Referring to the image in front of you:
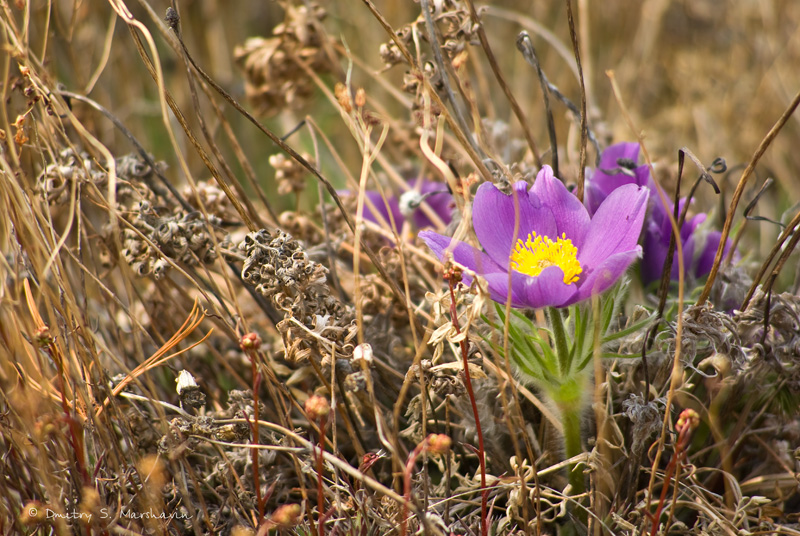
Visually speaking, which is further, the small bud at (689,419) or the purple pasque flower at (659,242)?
the purple pasque flower at (659,242)

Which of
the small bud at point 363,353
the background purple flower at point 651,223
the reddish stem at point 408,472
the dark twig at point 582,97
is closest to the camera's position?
the reddish stem at point 408,472

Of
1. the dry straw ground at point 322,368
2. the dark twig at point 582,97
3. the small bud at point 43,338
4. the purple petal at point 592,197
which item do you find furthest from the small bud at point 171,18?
the purple petal at point 592,197

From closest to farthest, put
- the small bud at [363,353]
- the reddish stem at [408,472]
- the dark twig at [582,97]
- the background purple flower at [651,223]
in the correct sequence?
1. the reddish stem at [408,472]
2. the small bud at [363,353]
3. the dark twig at [582,97]
4. the background purple flower at [651,223]

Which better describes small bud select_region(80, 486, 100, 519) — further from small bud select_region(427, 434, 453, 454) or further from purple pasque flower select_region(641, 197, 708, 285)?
purple pasque flower select_region(641, 197, 708, 285)

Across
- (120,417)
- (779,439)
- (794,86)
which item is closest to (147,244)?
(120,417)

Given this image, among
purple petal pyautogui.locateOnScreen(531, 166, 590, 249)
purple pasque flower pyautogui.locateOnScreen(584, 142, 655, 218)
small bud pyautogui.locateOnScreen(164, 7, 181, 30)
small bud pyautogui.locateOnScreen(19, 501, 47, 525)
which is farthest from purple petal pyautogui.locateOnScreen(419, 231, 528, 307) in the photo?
small bud pyautogui.locateOnScreen(19, 501, 47, 525)

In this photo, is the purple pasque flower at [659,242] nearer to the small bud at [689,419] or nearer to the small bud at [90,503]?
the small bud at [689,419]

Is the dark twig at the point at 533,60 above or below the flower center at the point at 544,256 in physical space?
above

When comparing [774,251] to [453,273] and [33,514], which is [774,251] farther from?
[33,514]
